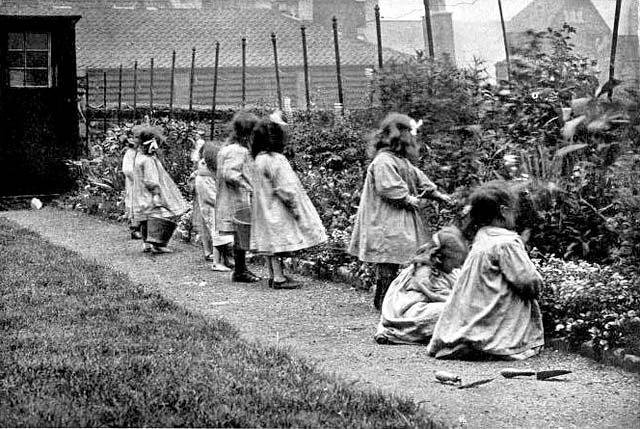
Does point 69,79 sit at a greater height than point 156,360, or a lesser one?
greater

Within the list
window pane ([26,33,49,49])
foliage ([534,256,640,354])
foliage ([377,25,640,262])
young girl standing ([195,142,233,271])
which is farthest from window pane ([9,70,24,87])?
foliage ([534,256,640,354])

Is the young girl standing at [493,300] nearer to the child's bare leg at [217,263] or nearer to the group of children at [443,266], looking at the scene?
the group of children at [443,266]

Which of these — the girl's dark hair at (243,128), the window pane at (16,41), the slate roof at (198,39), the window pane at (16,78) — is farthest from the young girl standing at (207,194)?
the slate roof at (198,39)

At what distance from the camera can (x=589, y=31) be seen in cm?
1533

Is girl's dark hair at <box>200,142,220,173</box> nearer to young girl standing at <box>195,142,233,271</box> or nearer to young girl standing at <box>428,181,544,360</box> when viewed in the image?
young girl standing at <box>195,142,233,271</box>

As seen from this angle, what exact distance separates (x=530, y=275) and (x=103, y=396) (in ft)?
8.51

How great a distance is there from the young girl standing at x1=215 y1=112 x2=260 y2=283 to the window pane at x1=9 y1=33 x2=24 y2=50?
14.0 meters

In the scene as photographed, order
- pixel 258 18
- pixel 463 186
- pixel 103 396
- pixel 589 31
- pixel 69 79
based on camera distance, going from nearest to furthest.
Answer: pixel 103 396 < pixel 463 186 < pixel 589 31 < pixel 69 79 < pixel 258 18

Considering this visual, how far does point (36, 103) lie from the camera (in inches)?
849

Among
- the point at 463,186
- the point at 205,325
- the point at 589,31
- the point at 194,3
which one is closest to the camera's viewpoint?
the point at 205,325

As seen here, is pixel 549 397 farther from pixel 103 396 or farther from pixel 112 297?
pixel 112 297

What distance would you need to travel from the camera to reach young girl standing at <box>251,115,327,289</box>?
870 centimetres

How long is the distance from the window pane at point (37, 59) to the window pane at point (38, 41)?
146mm

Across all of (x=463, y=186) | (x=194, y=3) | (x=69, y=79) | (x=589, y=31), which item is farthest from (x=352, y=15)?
(x=463, y=186)
